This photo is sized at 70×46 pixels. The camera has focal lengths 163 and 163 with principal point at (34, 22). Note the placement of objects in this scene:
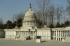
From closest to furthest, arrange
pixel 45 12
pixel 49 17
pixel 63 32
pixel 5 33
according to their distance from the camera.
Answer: pixel 63 32 → pixel 5 33 → pixel 45 12 → pixel 49 17

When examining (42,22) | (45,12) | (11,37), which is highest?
(45,12)

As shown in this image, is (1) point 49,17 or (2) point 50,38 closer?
(2) point 50,38

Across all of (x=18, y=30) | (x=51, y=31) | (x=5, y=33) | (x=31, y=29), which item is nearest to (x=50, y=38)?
(x=51, y=31)

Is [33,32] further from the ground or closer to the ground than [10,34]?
further from the ground

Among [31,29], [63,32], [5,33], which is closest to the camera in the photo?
[63,32]

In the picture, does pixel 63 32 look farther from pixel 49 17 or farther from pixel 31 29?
pixel 49 17

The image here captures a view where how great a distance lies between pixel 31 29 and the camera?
49656 mm

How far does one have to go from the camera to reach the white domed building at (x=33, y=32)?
4556 cm

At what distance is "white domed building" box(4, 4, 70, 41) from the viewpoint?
149ft

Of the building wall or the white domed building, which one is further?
the building wall

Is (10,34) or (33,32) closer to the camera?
(33,32)

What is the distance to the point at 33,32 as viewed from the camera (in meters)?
49.5

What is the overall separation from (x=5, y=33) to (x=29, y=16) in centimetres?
1012

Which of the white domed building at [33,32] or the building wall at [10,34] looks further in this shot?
the building wall at [10,34]
